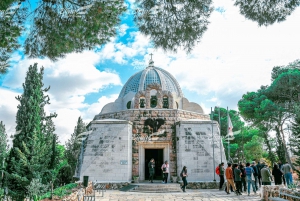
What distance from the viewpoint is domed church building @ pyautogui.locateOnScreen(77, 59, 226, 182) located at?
1124 cm

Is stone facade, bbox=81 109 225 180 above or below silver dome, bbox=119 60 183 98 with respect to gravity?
A: below

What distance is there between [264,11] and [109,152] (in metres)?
8.70

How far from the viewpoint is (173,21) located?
5648mm

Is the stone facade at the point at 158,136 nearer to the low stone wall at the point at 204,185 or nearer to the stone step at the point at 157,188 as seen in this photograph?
the low stone wall at the point at 204,185

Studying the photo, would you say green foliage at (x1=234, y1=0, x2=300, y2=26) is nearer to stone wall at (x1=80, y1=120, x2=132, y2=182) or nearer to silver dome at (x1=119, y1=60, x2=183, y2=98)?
stone wall at (x1=80, y1=120, x2=132, y2=182)

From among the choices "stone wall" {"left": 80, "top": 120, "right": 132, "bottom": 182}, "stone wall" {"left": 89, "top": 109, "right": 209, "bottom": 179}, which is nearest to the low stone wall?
"stone wall" {"left": 89, "top": 109, "right": 209, "bottom": 179}

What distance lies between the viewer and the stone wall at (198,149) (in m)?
11.3

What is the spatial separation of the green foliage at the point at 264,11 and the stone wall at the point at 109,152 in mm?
7831

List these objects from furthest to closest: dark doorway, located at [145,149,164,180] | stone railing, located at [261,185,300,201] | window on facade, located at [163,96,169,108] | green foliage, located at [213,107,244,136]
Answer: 1. green foliage, located at [213,107,244,136]
2. window on facade, located at [163,96,169,108]
3. dark doorway, located at [145,149,164,180]
4. stone railing, located at [261,185,300,201]

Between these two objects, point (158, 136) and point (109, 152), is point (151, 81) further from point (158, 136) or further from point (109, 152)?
point (109, 152)

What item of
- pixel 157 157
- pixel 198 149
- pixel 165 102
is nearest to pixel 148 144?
pixel 157 157

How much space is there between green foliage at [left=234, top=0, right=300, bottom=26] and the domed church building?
23.4 ft

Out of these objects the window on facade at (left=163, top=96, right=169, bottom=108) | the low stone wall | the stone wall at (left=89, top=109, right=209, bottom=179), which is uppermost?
the window on facade at (left=163, top=96, right=169, bottom=108)

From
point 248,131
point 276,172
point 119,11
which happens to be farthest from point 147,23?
point 248,131
